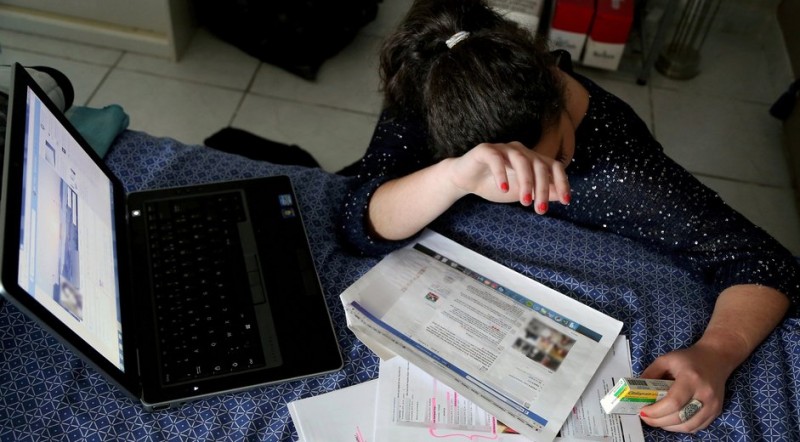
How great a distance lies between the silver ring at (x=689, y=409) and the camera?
80 cm

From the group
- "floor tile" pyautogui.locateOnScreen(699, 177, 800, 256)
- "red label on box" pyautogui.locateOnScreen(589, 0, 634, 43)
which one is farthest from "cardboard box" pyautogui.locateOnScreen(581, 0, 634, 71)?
"floor tile" pyautogui.locateOnScreen(699, 177, 800, 256)

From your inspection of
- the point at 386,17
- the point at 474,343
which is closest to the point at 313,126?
the point at 386,17

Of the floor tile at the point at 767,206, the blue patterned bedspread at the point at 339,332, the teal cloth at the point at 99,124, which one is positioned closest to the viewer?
the blue patterned bedspread at the point at 339,332

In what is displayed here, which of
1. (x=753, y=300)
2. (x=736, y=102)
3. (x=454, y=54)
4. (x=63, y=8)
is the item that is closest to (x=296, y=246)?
(x=454, y=54)

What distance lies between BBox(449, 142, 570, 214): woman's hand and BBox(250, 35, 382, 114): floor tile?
3.68ft

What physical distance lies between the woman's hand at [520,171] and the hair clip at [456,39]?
0.49 ft

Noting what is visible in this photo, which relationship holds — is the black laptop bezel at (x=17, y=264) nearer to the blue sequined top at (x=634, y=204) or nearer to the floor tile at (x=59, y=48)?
the blue sequined top at (x=634, y=204)

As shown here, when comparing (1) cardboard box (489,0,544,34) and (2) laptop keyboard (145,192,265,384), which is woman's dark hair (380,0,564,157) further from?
(1) cardboard box (489,0,544,34)

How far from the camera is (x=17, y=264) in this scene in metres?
0.61

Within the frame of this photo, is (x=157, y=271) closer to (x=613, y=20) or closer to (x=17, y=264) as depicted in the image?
(x=17, y=264)

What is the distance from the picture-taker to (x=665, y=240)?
1.01 meters

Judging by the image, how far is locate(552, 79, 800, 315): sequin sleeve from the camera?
0.96m

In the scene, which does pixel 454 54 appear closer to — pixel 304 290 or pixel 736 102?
pixel 304 290

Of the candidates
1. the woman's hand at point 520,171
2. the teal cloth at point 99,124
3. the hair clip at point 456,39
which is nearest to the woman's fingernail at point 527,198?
the woman's hand at point 520,171
